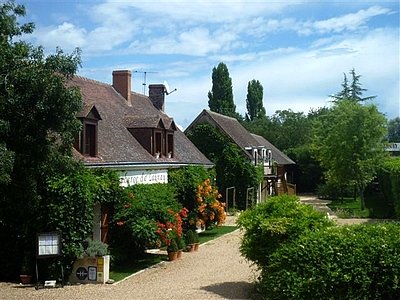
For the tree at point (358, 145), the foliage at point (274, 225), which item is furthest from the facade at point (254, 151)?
the foliage at point (274, 225)

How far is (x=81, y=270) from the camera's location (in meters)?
16.7

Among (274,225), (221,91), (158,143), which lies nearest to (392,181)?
(158,143)

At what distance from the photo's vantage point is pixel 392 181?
34219mm

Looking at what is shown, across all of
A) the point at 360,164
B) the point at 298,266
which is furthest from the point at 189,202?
the point at 360,164

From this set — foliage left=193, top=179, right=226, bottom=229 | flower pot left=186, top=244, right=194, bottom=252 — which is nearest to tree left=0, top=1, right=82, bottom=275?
flower pot left=186, top=244, right=194, bottom=252

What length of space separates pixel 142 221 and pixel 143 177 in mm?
4176

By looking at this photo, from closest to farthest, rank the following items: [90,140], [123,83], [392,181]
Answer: [90,140]
[123,83]
[392,181]

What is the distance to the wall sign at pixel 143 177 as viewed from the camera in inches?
825

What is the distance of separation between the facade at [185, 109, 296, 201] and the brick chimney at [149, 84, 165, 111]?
736cm

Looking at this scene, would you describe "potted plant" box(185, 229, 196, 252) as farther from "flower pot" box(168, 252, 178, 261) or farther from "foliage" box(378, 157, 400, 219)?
"foliage" box(378, 157, 400, 219)

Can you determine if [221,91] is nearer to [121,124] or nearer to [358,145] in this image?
[358,145]

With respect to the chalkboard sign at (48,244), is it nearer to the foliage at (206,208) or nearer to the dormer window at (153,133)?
the dormer window at (153,133)

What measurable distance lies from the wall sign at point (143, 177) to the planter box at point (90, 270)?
13.8 feet

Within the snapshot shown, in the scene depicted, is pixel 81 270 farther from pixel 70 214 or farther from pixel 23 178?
pixel 23 178
